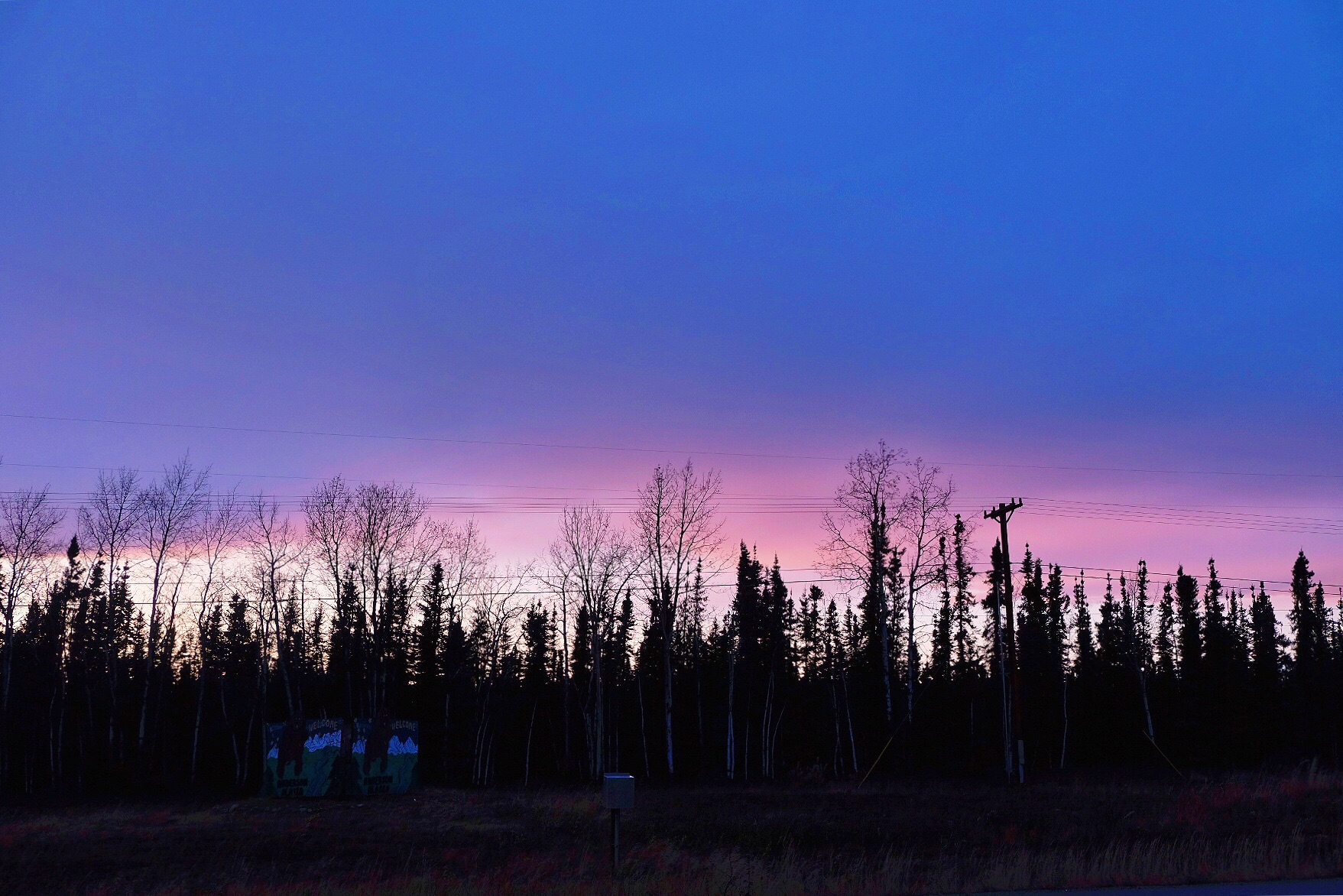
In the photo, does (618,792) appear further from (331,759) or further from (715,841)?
(331,759)

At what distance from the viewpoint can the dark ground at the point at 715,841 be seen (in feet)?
44.2

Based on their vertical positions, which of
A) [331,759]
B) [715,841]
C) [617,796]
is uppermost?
[617,796]

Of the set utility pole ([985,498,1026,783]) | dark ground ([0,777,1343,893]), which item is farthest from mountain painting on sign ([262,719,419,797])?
utility pole ([985,498,1026,783])

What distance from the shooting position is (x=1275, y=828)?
62.0 feet

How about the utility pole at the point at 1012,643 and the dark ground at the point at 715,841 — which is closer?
the dark ground at the point at 715,841

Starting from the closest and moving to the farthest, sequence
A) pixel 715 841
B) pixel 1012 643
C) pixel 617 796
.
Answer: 1. pixel 617 796
2. pixel 715 841
3. pixel 1012 643

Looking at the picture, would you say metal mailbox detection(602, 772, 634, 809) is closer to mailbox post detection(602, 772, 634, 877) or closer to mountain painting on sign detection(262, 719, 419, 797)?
mailbox post detection(602, 772, 634, 877)

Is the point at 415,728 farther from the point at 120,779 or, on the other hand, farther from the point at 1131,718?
the point at 1131,718

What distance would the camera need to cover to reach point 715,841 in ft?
67.8

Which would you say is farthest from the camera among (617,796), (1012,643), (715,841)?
(1012,643)

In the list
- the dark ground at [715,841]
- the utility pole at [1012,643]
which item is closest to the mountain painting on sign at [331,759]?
the dark ground at [715,841]

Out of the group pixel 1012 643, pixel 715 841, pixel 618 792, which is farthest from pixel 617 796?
pixel 1012 643

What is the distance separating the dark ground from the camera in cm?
1347

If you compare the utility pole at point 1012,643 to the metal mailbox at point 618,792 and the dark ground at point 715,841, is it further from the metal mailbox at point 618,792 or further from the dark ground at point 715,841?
the metal mailbox at point 618,792
